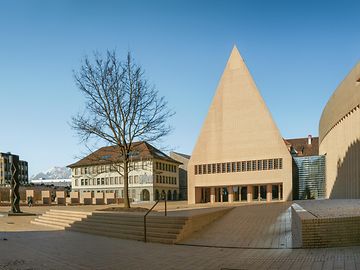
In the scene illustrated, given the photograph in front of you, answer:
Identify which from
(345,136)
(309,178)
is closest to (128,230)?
(345,136)

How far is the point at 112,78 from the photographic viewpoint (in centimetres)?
2561

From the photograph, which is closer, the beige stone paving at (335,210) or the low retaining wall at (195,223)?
the beige stone paving at (335,210)

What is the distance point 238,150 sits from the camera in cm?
4806

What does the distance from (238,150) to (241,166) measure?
2113 mm

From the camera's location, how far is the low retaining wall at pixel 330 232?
975 cm

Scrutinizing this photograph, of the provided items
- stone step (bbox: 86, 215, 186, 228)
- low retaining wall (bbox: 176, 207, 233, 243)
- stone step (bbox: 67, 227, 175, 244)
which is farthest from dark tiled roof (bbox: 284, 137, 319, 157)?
stone step (bbox: 67, 227, 175, 244)

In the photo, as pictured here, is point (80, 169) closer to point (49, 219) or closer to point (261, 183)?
point (261, 183)

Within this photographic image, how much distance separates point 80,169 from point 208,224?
2726 inches

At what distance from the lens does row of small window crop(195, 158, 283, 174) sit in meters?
45.6

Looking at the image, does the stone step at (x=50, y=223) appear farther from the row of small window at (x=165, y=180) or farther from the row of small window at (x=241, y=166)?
the row of small window at (x=165, y=180)

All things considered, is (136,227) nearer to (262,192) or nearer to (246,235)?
(246,235)

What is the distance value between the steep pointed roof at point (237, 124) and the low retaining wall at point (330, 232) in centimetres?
3618

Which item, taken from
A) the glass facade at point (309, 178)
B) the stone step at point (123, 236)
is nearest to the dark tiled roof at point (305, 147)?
the glass facade at point (309, 178)

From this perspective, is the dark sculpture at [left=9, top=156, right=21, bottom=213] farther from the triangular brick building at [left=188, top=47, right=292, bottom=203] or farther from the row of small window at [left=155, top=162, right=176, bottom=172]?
the row of small window at [left=155, top=162, right=176, bottom=172]
